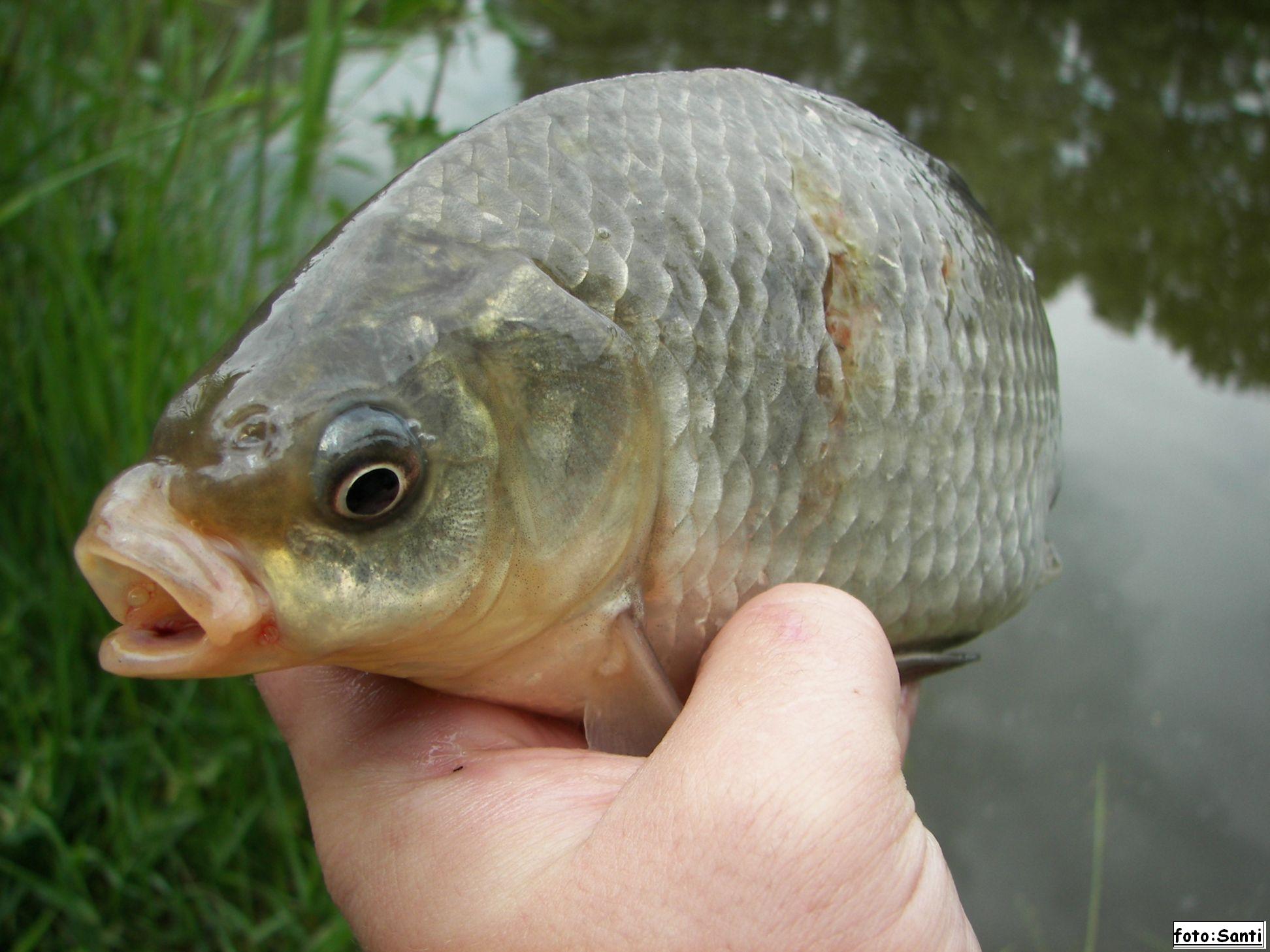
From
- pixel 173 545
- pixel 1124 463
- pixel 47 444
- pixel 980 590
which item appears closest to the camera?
pixel 173 545

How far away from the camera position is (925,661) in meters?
1.42

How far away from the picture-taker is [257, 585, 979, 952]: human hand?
838 millimetres

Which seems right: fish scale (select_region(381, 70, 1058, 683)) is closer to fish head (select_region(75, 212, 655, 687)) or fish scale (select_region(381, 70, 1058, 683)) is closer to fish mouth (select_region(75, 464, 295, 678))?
fish head (select_region(75, 212, 655, 687))

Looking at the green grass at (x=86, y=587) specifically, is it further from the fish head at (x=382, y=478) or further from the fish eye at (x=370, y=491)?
the fish eye at (x=370, y=491)

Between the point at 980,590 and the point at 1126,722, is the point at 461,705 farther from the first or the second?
the point at 1126,722

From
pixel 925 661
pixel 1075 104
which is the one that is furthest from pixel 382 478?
pixel 1075 104

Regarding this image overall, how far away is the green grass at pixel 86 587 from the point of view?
6.24ft

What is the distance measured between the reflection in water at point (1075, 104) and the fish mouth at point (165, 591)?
17.4 ft

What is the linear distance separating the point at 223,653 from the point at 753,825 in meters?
0.48

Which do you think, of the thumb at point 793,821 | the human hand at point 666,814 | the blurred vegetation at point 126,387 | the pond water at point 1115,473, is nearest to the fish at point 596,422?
the human hand at point 666,814

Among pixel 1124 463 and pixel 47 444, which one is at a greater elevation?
pixel 47 444

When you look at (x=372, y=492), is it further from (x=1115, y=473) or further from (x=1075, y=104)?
(x=1075, y=104)

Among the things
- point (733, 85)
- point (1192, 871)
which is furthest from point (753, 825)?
point (1192, 871)

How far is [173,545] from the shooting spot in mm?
825
